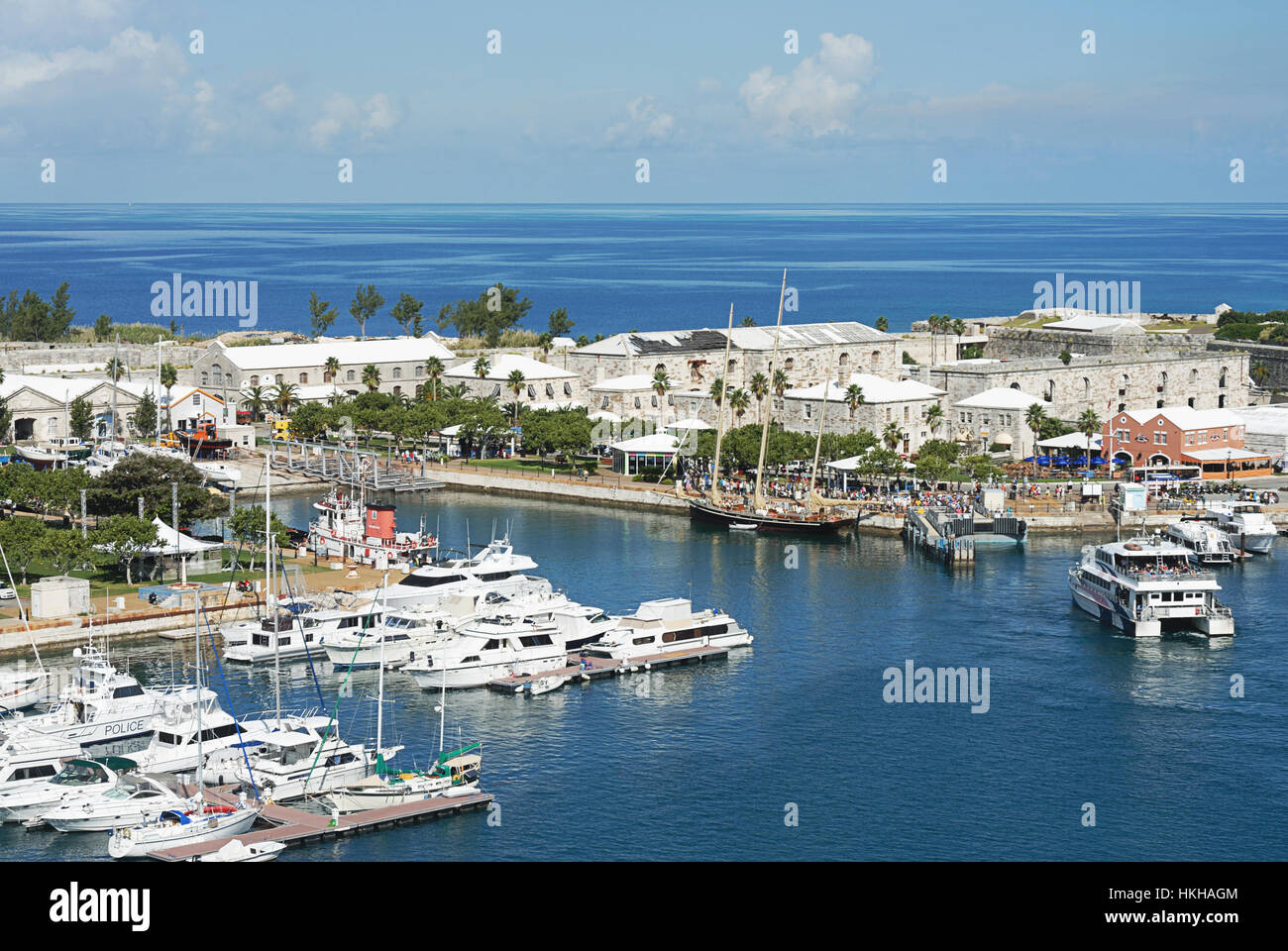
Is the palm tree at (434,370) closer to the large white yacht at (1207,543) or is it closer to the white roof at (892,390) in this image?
the white roof at (892,390)

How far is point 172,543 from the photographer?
54938 mm

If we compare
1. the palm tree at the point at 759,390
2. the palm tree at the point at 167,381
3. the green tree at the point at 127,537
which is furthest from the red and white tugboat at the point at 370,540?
the palm tree at the point at 759,390

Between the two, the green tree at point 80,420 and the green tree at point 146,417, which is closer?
the green tree at point 80,420

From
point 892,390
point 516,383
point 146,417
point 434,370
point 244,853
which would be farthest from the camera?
point 434,370

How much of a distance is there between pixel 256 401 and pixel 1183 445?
5179 cm

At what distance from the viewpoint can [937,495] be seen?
2827 inches

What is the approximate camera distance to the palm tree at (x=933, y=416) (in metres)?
84.3

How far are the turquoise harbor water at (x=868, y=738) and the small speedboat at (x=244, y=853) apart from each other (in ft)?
2.16

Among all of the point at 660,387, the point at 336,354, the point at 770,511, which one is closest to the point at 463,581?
the point at 770,511

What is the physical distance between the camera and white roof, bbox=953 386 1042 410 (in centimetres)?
8369

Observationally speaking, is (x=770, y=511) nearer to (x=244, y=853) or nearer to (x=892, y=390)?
(x=892, y=390)

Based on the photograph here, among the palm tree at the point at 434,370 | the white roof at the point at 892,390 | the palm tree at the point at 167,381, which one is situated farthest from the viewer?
the palm tree at the point at 434,370
